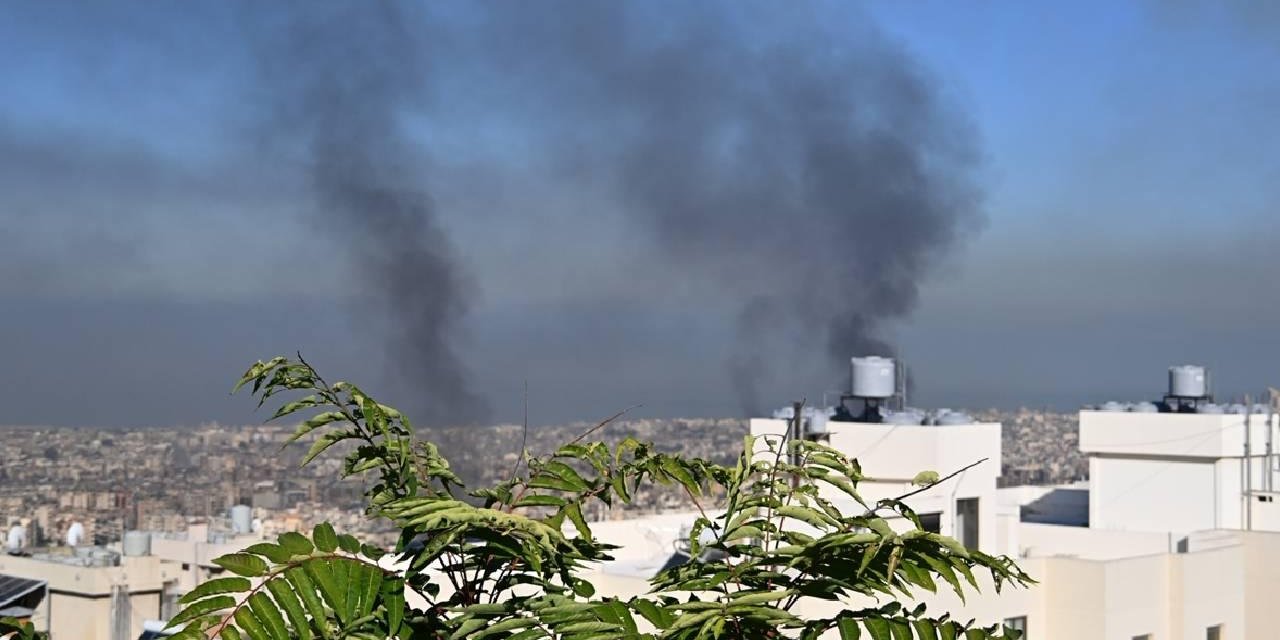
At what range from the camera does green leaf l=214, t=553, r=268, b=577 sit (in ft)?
9.02

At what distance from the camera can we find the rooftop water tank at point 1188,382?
110 feet

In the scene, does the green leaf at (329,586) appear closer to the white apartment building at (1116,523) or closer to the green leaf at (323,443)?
the green leaf at (323,443)

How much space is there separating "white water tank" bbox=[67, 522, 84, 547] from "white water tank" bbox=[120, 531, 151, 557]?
6.33 ft

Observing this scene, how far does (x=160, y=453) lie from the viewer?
1474 inches

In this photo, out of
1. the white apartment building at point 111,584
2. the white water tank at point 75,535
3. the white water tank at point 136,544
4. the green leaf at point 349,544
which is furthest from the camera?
the white water tank at point 75,535

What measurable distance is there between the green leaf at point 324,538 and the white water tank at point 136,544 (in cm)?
2104

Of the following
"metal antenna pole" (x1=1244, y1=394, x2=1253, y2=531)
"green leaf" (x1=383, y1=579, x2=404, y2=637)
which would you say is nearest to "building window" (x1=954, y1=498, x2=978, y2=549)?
"metal antenna pole" (x1=1244, y1=394, x2=1253, y2=531)

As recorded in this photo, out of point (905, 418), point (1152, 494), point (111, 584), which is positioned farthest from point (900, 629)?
point (1152, 494)

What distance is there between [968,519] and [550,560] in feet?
72.5

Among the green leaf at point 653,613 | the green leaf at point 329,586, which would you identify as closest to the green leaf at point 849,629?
the green leaf at point 653,613

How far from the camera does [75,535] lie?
24.2m

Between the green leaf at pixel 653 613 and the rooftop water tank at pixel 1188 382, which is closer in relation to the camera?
the green leaf at pixel 653 613

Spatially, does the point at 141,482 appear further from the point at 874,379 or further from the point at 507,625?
the point at 507,625

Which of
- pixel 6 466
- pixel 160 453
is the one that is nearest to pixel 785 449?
pixel 6 466
